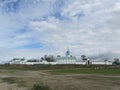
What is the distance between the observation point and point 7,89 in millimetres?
34188

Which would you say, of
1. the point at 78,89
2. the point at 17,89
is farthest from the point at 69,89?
the point at 17,89

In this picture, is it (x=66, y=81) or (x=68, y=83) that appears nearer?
(x=68, y=83)

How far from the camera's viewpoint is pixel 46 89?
85.9 ft

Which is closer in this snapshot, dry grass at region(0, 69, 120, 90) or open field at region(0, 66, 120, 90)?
dry grass at region(0, 69, 120, 90)

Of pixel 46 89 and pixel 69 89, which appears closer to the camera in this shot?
pixel 46 89

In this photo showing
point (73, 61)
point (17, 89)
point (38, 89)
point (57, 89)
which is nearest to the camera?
point (38, 89)

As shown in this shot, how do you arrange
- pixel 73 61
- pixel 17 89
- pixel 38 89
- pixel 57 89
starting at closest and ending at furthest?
pixel 38 89 < pixel 57 89 < pixel 17 89 < pixel 73 61

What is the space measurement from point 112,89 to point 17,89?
10748mm

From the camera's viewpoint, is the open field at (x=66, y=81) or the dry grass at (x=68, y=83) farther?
the open field at (x=66, y=81)

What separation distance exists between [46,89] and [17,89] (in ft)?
28.8

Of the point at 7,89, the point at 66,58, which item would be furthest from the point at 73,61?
the point at 7,89

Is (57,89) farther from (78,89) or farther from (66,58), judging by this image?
(66,58)

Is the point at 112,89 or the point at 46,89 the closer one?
the point at 46,89

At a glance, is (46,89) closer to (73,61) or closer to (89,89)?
(89,89)
